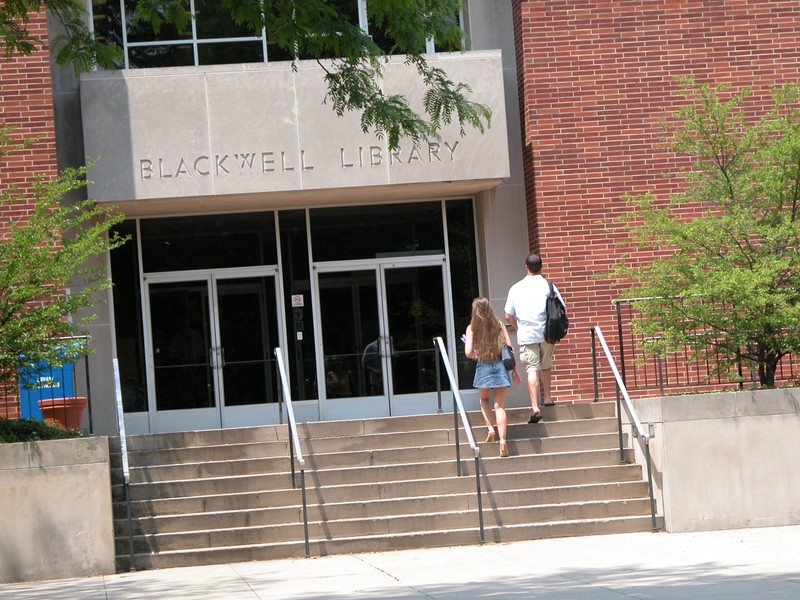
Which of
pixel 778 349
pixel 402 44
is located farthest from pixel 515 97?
pixel 402 44

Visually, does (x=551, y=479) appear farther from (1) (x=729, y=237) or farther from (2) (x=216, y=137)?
(2) (x=216, y=137)

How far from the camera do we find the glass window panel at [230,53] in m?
16.5

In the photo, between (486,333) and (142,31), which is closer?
(486,333)

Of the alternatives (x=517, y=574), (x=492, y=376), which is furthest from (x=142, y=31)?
(x=517, y=574)

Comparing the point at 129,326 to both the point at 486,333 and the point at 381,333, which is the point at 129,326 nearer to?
the point at 381,333

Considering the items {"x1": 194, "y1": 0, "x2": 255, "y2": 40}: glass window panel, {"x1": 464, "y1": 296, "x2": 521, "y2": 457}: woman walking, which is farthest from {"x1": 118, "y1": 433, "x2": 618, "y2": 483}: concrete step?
{"x1": 194, "y1": 0, "x2": 255, "y2": 40}: glass window panel

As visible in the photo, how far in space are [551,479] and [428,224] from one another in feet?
20.3

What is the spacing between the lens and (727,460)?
1144cm

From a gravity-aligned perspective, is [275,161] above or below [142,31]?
below

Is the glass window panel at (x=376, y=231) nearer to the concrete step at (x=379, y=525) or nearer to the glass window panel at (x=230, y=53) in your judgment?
the glass window panel at (x=230, y=53)

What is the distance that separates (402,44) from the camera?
29.7 ft

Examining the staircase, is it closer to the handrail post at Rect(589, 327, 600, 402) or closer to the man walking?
the man walking

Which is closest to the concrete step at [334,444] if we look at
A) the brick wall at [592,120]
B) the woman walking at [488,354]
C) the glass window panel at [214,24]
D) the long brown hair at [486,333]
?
the woman walking at [488,354]

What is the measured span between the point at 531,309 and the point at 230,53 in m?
6.27
